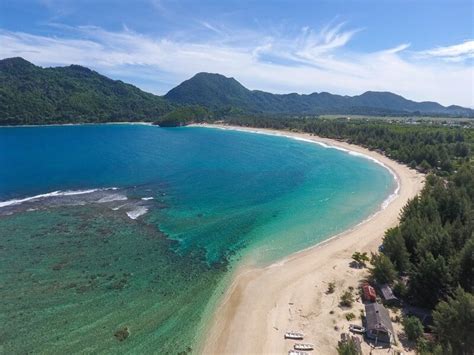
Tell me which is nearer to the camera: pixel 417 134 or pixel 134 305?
pixel 134 305

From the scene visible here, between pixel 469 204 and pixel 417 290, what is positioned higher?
pixel 469 204

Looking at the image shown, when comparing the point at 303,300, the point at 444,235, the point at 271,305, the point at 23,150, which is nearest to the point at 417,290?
the point at 444,235

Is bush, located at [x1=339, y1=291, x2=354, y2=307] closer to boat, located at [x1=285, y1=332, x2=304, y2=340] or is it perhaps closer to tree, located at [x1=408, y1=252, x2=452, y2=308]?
tree, located at [x1=408, y1=252, x2=452, y2=308]

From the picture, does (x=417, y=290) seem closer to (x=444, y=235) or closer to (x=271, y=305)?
(x=444, y=235)

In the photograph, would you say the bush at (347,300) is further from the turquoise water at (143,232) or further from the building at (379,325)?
the turquoise water at (143,232)

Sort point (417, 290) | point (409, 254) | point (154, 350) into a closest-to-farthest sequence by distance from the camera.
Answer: point (154, 350), point (417, 290), point (409, 254)

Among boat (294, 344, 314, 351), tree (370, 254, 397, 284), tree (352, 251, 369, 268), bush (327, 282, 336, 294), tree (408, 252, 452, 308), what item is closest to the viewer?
boat (294, 344, 314, 351)

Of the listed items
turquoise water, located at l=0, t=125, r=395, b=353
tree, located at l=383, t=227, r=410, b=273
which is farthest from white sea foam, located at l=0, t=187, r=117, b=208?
tree, located at l=383, t=227, r=410, b=273
